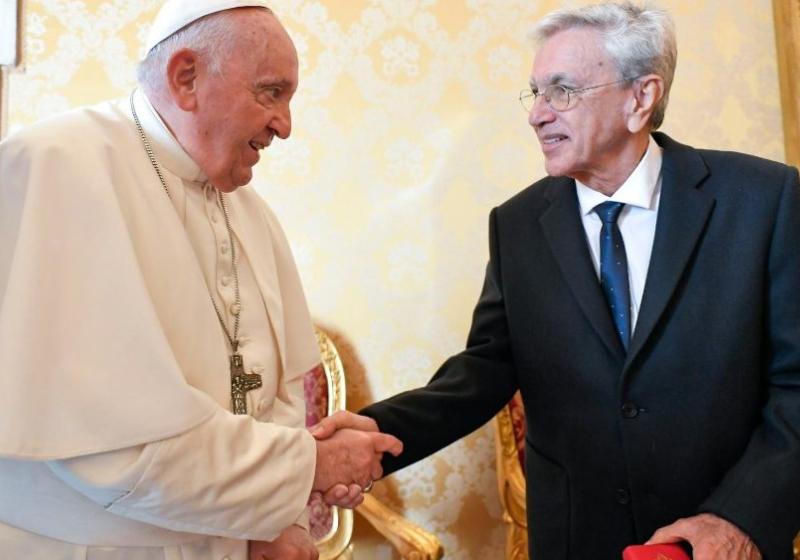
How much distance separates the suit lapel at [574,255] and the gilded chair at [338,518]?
120cm

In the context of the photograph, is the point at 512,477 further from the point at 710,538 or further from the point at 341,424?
the point at 710,538

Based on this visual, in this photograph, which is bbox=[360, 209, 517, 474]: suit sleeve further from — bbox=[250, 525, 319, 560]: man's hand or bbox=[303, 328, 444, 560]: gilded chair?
bbox=[303, 328, 444, 560]: gilded chair

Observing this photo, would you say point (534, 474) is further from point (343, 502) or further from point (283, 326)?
point (283, 326)

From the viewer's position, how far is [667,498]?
213 centimetres

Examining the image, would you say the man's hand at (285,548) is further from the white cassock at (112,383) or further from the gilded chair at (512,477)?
the gilded chair at (512,477)

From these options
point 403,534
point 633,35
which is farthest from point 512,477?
point 633,35

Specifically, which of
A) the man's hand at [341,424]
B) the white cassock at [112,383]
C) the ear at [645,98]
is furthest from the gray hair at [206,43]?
the ear at [645,98]

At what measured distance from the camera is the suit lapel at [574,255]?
2211 mm

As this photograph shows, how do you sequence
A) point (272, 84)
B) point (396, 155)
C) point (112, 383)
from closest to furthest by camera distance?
point (112, 383) → point (272, 84) → point (396, 155)

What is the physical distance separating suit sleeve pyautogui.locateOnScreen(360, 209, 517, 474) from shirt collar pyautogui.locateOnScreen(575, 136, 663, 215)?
0.29 meters

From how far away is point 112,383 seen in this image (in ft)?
5.01

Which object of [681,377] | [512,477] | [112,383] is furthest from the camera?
[512,477]

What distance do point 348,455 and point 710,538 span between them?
855 millimetres

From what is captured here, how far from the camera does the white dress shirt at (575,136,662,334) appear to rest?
2271 millimetres
